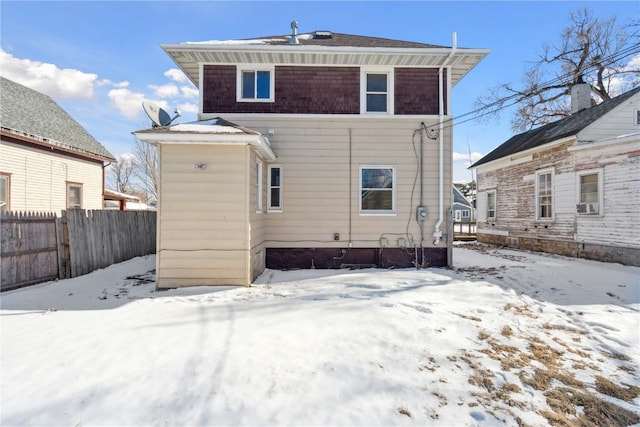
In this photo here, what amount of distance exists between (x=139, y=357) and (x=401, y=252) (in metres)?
6.71

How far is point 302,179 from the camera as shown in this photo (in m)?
8.67

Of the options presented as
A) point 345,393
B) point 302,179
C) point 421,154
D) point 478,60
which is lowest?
point 345,393

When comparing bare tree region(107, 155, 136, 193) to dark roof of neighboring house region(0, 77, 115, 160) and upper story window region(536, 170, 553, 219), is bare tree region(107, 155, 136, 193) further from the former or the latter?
upper story window region(536, 170, 553, 219)

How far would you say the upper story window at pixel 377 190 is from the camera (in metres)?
8.77

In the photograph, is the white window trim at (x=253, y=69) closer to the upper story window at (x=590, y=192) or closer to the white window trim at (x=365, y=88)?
the white window trim at (x=365, y=88)

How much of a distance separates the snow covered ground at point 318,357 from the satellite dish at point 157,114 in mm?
3733

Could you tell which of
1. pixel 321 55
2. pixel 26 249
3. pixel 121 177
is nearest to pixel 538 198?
pixel 321 55

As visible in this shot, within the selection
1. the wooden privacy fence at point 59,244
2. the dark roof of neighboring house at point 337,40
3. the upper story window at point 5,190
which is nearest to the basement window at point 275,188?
the dark roof of neighboring house at point 337,40

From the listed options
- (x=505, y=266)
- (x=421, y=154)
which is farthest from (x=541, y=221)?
(x=421, y=154)

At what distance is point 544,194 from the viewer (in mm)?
12461

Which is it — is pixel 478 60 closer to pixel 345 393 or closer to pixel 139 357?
pixel 345 393

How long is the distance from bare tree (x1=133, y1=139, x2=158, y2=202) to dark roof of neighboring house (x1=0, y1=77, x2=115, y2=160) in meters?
17.0

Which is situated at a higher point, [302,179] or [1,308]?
[302,179]

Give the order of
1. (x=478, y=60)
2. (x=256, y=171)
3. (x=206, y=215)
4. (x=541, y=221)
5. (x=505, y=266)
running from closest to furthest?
(x=206, y=215) < (x=256, y=171) < (x=478, y=60) < (x=505, y=266) < (x=541, y=221)
